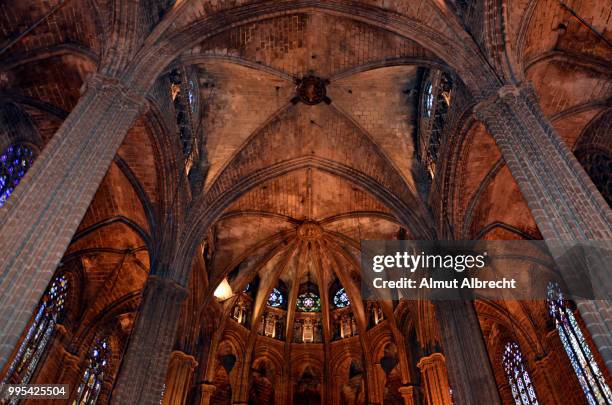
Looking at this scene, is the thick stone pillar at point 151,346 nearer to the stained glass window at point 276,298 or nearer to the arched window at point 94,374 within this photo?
the arched window at point 94,374

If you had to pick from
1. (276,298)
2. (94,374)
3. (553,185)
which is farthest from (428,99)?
(94,374)

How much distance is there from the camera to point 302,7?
14000mm

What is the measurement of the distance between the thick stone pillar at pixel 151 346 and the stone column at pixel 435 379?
810 centimetres

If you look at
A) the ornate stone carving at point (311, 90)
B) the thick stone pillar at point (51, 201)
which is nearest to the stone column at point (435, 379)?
the ornate stone carving at point (311, 90)

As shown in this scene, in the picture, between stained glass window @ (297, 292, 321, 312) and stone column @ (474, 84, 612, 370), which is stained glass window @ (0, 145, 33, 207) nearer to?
stone column @ (474, 84, 612, 370)

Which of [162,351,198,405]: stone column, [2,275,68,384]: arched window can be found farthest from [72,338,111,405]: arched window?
[162,351,198,405]: stone column

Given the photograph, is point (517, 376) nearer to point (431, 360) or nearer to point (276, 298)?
point (431, 360)

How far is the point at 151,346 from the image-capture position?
1221 centimetres

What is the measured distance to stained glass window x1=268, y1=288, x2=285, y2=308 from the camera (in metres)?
22.5

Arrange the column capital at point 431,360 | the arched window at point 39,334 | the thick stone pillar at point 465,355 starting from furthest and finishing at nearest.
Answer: the column capital at point 431,360
the arched window at point 39,334
the thick stone pillar at point 465,355

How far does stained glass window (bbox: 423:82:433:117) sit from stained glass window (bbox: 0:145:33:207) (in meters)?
12.3

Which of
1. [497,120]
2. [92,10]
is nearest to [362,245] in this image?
[497,120]

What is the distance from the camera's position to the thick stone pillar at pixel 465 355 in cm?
1152

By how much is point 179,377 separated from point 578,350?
12.2 m
